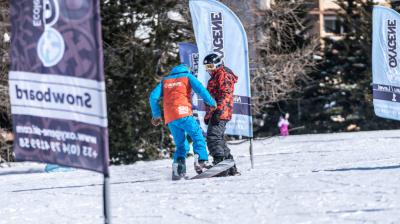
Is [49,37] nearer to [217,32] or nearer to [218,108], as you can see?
[218,108]

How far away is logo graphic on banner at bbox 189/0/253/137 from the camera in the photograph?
570 inches

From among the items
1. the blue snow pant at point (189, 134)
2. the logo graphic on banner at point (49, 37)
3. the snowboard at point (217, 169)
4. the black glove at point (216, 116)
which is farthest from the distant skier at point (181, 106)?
the logo graphic on banner at point (49, 37)

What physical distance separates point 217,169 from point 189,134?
1.90 feet

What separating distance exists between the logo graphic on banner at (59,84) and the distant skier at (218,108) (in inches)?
215

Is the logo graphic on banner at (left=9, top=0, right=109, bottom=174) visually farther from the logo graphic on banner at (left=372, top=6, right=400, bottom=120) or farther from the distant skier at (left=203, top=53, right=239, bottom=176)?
the logo graphic on banner at (left=372, top=6, right=400, bottom=120)

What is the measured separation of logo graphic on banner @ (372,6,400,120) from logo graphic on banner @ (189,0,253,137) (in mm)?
4227

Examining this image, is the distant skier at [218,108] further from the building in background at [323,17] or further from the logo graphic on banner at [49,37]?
the building in background at [323,17]

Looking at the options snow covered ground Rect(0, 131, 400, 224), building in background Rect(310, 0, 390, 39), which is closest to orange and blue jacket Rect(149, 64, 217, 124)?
snow covered ground Rect(0, 131, 400, 224)

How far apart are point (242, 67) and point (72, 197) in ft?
14.7

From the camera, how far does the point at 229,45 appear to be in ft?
48.0

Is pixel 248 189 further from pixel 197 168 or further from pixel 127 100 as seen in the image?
pixel 127 100

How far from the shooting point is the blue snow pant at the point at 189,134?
12273 millimetres

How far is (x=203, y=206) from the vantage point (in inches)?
353

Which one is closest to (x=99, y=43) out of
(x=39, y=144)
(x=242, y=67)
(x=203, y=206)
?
(x=39, y=144)
